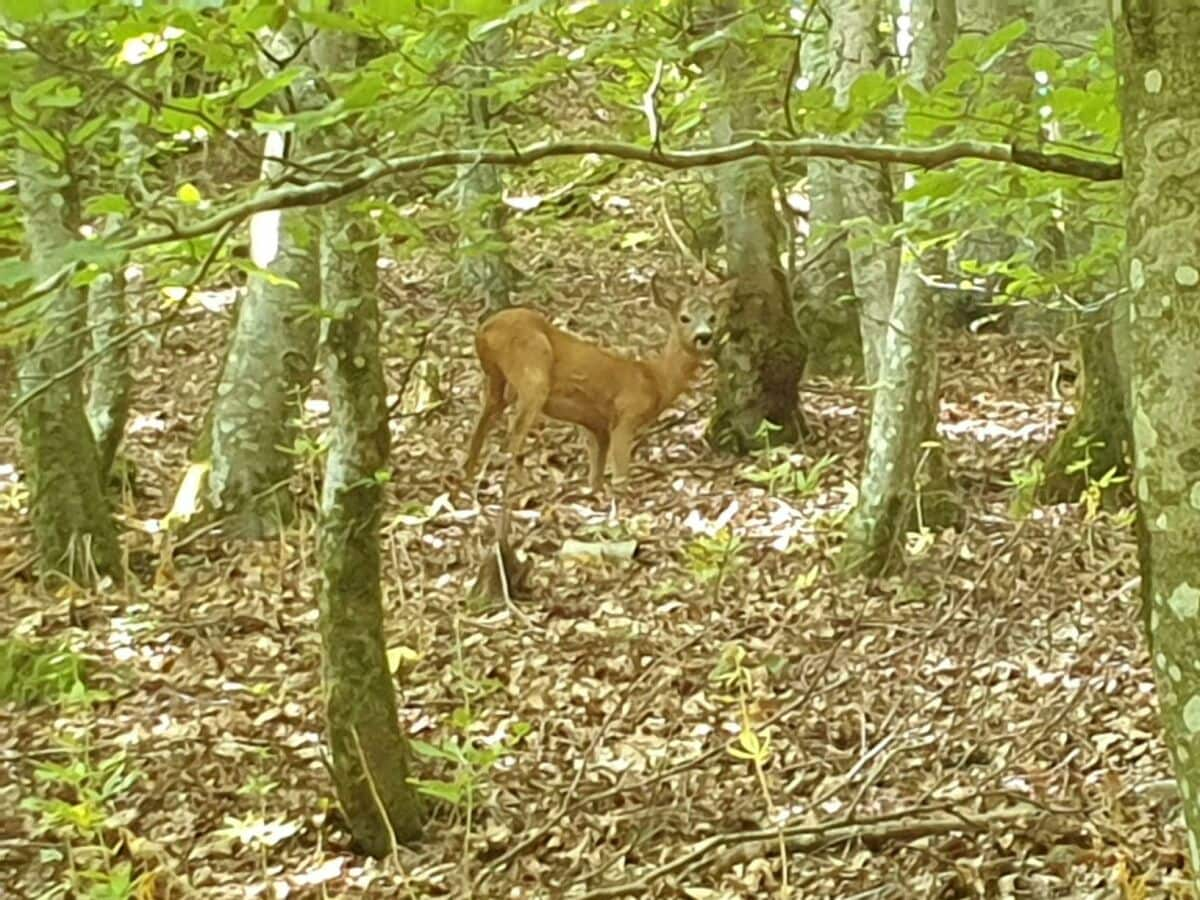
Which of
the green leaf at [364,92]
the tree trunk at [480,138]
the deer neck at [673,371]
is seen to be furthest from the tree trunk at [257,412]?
the green leaf at [364,92]

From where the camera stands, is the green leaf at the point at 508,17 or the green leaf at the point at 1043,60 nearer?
the green leaf at the point at 508,17

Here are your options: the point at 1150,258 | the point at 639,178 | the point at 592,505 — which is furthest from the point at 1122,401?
the point at 639,178

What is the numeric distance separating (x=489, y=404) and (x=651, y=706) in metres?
3.91

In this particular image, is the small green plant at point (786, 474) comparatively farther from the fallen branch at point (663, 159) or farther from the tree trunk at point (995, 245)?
the fallen branch at point (663, 159)

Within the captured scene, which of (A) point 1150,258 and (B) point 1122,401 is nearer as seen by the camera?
(A) point 1150,258

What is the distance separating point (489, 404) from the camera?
9656 mm

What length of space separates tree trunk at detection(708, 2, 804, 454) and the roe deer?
0.22 m

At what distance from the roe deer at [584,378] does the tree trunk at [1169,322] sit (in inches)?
282

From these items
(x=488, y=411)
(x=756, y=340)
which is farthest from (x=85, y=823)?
(x=756, y=340)

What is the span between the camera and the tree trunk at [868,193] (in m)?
7.52

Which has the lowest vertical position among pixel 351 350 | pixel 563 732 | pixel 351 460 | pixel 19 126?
pixel 563 732

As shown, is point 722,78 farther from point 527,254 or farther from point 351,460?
point 527,254

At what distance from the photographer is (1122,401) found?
8.09 metres

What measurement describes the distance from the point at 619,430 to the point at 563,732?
159 inches
